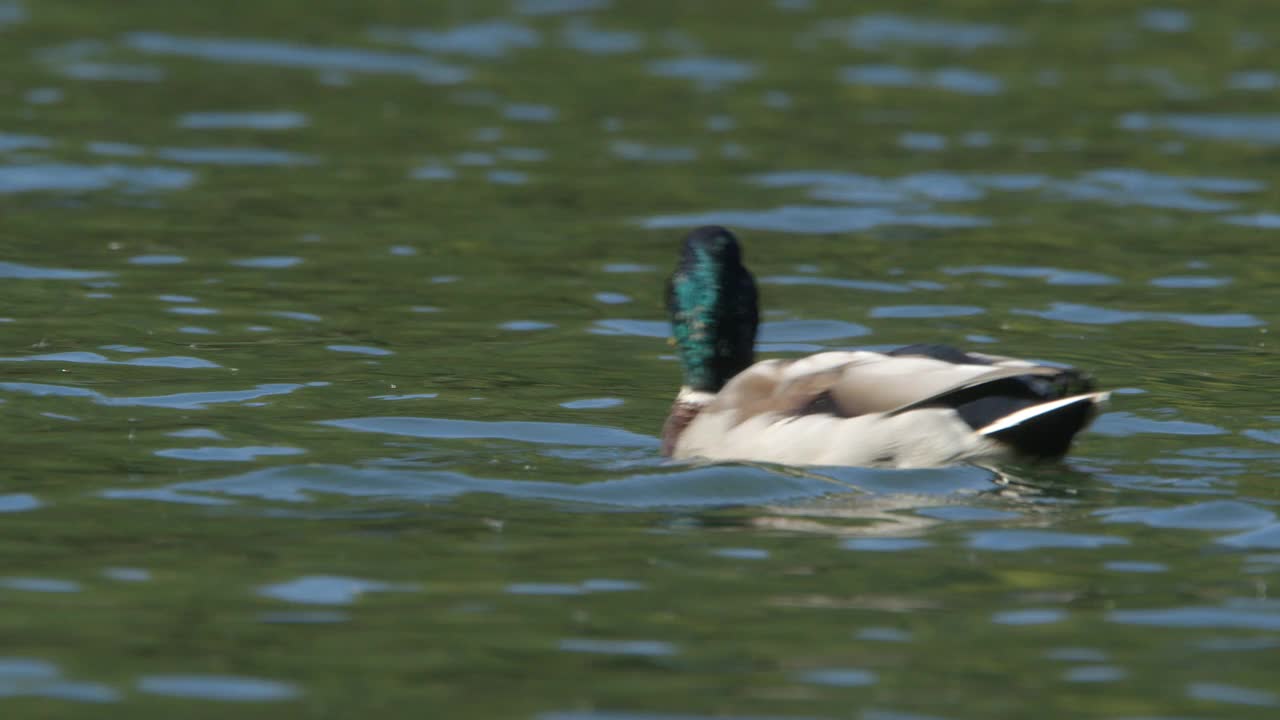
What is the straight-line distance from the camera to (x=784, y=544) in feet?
25.1

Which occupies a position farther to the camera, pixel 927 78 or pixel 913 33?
pixel 913 33

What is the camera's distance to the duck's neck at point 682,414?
927 cm

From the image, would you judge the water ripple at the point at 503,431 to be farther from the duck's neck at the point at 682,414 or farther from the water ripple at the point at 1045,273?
the water ripple at the point at 1045,273

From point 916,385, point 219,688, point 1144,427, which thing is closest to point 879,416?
point 916,385

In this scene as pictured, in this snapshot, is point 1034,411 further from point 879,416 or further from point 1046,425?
point 879,416

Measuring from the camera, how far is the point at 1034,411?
8.41 metres

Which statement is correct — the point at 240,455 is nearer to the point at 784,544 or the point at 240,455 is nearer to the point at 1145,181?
the point at 784,544

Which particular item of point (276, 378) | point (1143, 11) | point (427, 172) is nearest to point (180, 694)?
point (276, 378)

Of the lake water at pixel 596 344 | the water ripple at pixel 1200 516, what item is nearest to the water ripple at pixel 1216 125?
the lake water at pixel 596 344

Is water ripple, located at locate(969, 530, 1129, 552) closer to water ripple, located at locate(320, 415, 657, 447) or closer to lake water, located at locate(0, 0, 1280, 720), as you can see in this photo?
lake water, located at locate(0, 0, 1280, 720)

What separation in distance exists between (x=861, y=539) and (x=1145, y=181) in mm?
9274

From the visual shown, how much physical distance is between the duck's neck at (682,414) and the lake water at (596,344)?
0.24 metres

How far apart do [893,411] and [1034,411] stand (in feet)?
1.69

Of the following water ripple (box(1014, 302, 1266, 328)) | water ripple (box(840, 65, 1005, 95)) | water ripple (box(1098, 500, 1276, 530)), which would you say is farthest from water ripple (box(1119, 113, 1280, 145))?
water ripple (box(1098, 500, 1276, 530))
